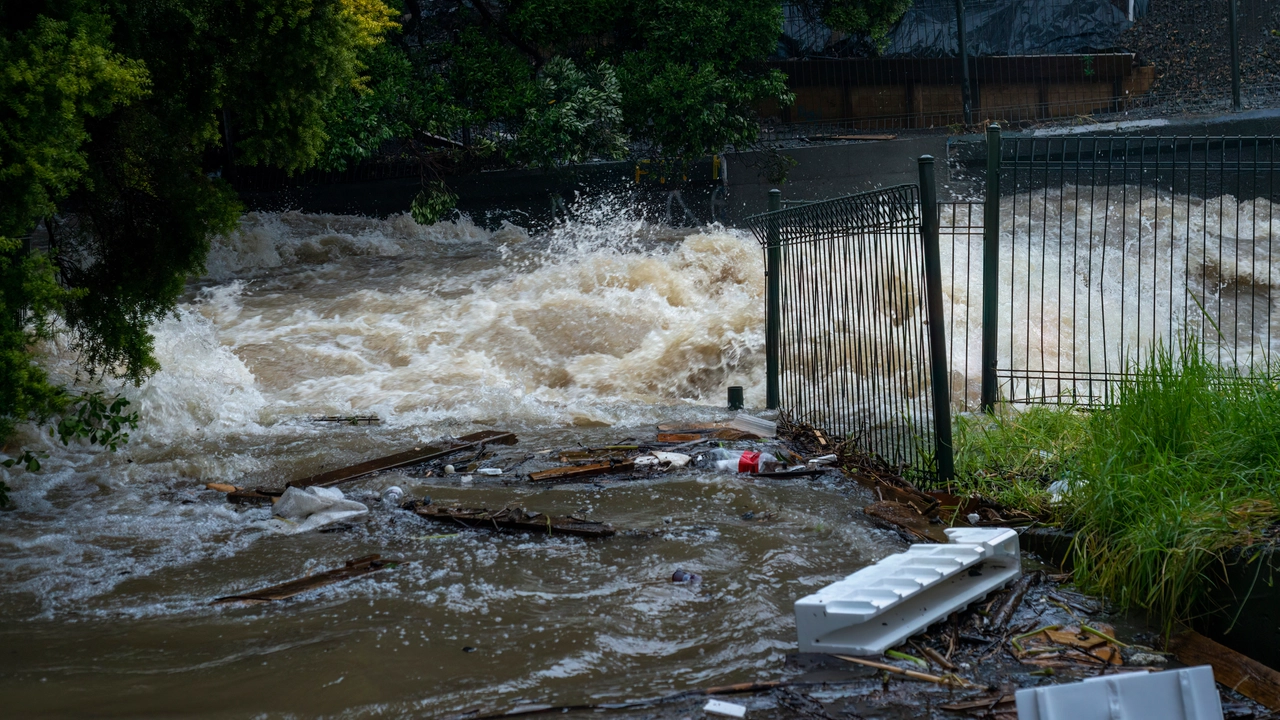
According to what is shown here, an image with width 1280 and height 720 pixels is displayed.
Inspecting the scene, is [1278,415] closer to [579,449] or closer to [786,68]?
[579,449]

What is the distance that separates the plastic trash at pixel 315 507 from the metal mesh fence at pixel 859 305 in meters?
3.06

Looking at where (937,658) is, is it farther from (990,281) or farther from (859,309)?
(990,281)

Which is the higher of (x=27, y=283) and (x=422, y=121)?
(x=422, y=121)

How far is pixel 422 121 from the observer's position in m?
16.2

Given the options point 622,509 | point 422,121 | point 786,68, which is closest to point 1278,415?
point 622,509

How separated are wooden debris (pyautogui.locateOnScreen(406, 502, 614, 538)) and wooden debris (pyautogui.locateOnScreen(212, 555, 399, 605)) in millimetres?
669

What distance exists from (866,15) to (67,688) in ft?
61.9

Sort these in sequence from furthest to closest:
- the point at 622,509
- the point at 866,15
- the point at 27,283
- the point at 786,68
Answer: the point at 786,68, the point at 866,15, the point at 622,509, the point at 27,283

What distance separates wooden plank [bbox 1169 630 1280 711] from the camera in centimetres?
328

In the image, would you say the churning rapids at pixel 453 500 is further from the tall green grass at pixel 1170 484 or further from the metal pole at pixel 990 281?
the tall green grass at pixel 1170 484

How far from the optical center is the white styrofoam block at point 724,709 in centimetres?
309

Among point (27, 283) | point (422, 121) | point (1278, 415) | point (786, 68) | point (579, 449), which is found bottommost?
point (579, 449)

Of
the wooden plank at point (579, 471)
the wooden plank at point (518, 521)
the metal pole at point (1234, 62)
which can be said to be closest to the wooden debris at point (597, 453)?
the wooden plank at point (579, 471)

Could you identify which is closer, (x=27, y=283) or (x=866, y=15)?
(x=27, y=283)
